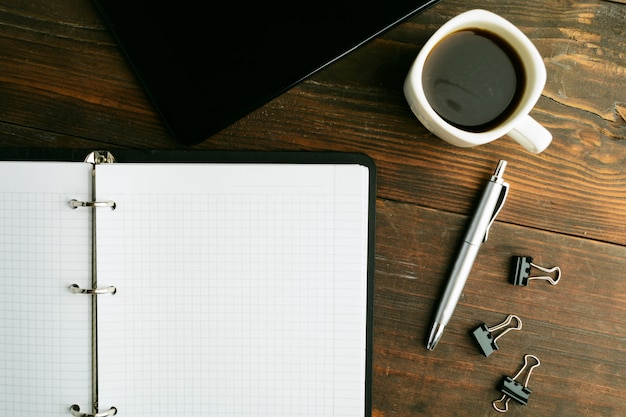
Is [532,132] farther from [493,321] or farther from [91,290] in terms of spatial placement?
[91,290]

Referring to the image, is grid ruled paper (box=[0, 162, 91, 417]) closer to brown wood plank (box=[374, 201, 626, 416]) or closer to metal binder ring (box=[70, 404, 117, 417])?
metal binder ring (box=[70, 404, 117, 417])

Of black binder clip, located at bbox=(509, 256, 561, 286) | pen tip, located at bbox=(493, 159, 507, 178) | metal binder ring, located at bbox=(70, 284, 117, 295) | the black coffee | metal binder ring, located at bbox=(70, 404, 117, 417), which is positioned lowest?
metal binder ring, located at bbox=(70, 404, 117, 417)

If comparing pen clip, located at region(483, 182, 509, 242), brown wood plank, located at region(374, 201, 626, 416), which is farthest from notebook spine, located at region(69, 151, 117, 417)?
pen clip, located at region(483, 182, 509, 242)

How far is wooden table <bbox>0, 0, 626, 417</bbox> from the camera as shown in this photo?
575 millimetres

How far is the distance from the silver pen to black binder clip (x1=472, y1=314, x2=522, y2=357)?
0.04m

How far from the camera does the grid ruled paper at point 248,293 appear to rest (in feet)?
1.81

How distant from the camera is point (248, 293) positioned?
1.84 ft

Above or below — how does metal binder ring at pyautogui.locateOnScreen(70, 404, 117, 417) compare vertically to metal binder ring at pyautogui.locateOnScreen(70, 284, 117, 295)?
below

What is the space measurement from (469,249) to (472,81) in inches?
6.6

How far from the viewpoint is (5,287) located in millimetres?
549

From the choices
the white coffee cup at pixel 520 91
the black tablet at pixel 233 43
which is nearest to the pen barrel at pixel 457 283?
the white coffee cup at pixel 520 91

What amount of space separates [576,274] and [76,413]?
1.73 feet

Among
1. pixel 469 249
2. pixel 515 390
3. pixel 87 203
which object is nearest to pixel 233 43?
pixel 87 203

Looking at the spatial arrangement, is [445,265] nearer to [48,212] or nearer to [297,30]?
[297,30]
